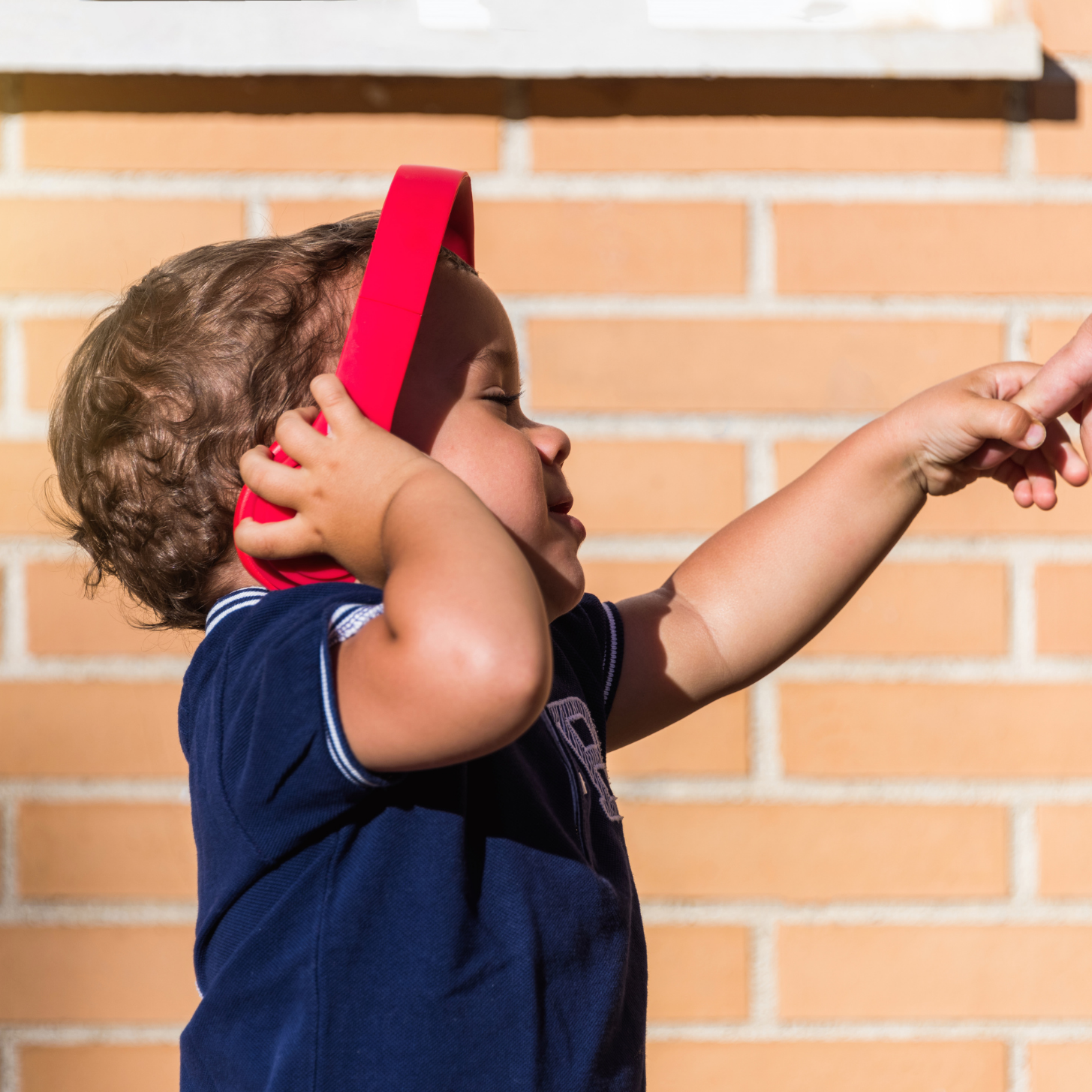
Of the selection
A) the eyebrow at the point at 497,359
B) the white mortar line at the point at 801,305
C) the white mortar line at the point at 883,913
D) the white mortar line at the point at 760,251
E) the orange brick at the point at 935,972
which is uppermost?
the white mortar line at the point at 760,251

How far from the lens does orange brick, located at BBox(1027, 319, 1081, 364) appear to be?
1.14m

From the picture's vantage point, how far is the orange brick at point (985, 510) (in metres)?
1.15

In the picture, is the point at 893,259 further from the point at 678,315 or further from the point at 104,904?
the point at 104,904

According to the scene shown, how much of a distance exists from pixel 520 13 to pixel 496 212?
0.20 metres

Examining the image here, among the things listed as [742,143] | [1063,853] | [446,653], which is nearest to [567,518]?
[446,653]

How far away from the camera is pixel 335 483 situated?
0.70m

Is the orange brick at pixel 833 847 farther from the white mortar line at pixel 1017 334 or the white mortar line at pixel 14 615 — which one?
the white mortar line at pixel 14 615

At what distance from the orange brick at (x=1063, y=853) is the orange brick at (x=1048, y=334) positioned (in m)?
0.50

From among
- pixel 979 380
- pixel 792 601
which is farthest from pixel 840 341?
pixel 792 601

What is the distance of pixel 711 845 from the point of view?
3.84 ft

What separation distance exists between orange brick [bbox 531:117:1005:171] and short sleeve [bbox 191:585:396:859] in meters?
0.63

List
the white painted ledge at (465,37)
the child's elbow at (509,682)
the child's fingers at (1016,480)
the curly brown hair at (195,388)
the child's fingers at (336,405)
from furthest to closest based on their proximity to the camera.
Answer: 1. the white painted ledge at (465,37)
2. the child's fingers at (1016,480)
3. the curly brown hair at (195,388)
4. the child's fingers at (336,405)
5. the child's elbow at (509,682)

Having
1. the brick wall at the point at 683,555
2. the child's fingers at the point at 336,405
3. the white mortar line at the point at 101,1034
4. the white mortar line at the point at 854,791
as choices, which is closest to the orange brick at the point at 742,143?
the brick wall at the point at 683,555

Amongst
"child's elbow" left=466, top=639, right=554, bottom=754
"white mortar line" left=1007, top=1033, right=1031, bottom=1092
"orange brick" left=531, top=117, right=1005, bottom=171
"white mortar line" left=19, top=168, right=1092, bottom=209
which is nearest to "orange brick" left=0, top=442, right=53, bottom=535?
"white mortar line" left=19, top=168, right=1092, bottom=209
